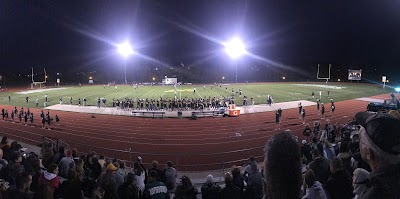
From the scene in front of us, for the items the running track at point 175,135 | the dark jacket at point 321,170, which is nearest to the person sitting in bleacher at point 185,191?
the dark jacket at point 321,170

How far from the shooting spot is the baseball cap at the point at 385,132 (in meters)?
1.71

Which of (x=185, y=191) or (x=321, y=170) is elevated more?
(x=321, y=170)

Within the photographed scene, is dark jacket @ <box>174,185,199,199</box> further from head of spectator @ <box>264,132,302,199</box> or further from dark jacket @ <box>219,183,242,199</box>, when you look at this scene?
head of spectator @ <box>264,132,302,199</box>

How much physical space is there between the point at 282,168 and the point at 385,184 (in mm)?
587

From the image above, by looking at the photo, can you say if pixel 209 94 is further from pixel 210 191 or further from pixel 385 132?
pixel 385 132

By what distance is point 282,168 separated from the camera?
1705 millimetres

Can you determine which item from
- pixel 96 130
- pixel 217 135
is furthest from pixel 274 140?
pixel 96 130

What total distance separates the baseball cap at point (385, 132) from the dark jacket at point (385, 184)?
11 centimetres

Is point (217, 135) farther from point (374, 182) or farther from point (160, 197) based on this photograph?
point (374, 182)

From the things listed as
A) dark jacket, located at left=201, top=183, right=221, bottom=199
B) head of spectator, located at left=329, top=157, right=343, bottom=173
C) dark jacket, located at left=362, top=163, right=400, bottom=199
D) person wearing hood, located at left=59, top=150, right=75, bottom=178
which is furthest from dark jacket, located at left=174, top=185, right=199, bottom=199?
dark jacket, located at left=362, top=163, right=400, bottom=199

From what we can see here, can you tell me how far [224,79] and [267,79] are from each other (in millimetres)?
14766

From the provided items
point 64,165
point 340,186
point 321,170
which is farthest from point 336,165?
point 64,165

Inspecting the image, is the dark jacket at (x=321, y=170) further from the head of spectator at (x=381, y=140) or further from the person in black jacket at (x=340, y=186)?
the head of spectator at (x=381, y=140)

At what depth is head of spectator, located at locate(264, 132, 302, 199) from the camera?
1684 mm
